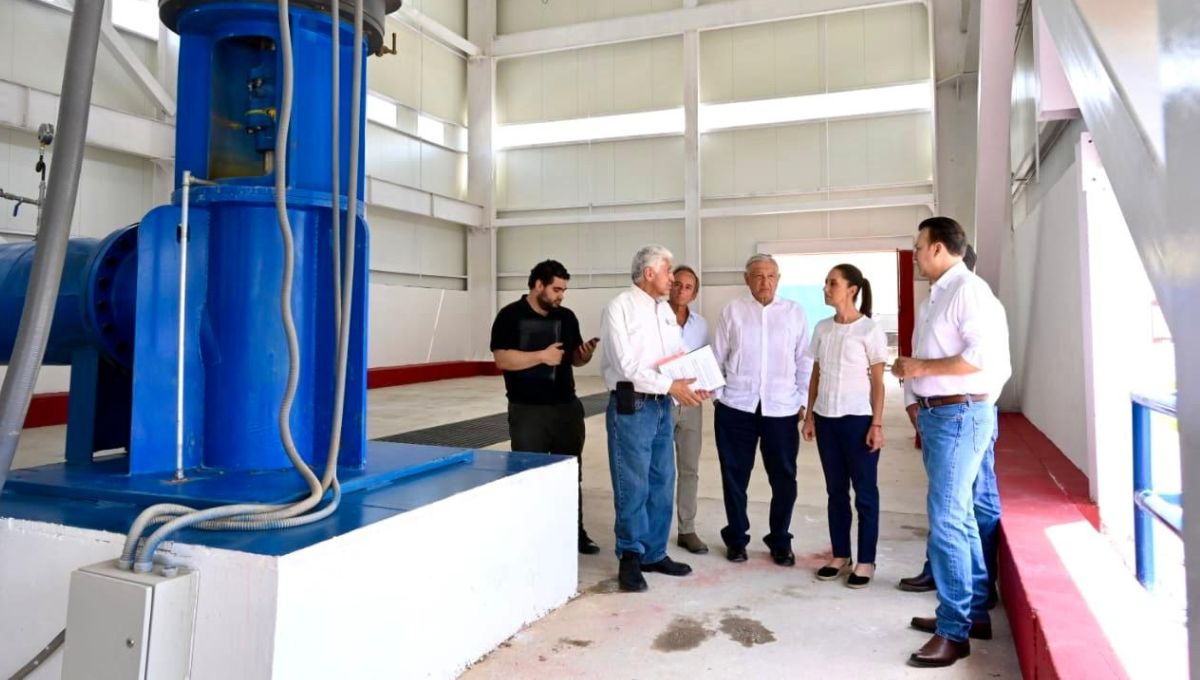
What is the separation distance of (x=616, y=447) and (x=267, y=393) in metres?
1.53

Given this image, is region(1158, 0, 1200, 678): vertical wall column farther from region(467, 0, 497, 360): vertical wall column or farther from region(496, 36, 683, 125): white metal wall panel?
region(467, 0, 497, 360): vertical wall column

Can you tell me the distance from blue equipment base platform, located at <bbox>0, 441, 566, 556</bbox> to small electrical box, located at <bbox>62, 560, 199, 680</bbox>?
19 centimetres

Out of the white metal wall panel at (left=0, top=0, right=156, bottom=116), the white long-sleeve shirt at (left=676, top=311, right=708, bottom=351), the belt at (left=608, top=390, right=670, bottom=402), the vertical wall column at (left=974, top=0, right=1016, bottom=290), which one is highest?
the white metal wall panel at (left=0, top=0, right=156, bottom=116)

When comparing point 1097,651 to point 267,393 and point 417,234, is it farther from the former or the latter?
point 417,234

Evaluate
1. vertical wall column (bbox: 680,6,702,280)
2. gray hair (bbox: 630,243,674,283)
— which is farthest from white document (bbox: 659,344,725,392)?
vertical wall column (bbox: 680,6,702,280)

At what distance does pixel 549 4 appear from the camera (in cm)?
1456

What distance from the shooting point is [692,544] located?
365cm

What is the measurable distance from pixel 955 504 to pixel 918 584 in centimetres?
87

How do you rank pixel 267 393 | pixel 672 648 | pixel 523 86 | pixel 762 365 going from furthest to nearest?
pixel 523 86 → pixel 762 365 → pixel 672 648 → pixel 267 393

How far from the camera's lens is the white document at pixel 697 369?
10.4 feet

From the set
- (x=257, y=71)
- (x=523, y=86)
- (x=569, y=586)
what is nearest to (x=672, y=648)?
(x=569, y=586)

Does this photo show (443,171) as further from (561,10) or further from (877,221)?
(877,221)

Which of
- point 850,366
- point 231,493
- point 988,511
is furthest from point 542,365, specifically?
point 988,511

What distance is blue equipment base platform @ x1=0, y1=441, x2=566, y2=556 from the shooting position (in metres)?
1.73
